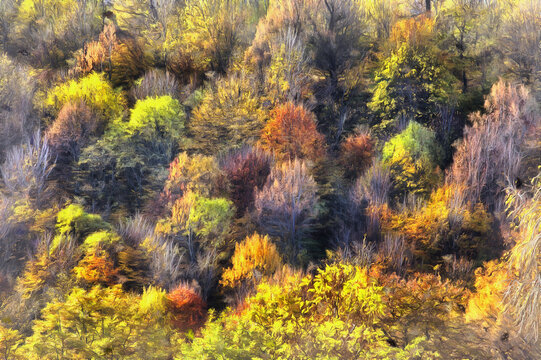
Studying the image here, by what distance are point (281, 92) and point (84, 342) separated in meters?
30.9

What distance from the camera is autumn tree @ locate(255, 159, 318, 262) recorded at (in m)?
34.2

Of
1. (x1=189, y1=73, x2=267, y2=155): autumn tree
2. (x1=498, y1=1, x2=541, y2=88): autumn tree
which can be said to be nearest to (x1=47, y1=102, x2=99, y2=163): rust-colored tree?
(x1=189, y1=73, x2=267, y2=155): autumn tree

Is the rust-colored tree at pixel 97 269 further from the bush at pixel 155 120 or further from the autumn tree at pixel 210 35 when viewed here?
the autumn tree at pixel 210 35

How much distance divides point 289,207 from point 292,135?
26.9 feet

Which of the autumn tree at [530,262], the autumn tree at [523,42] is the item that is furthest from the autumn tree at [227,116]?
the autumn tree at [530,262]

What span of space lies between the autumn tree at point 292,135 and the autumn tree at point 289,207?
4.34 metres

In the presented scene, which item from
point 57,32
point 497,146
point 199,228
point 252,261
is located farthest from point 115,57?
point 497,146

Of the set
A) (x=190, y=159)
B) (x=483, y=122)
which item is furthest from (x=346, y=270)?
(x=483, y=122)

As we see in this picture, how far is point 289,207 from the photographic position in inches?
1378

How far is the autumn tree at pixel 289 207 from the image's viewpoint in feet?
112

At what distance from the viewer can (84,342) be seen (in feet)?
52.5

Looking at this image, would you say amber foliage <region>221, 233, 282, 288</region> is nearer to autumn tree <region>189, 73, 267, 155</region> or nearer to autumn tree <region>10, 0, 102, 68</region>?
autumn tree <region>189, 73, 267, 155</region>

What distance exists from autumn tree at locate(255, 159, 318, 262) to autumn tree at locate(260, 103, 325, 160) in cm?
434

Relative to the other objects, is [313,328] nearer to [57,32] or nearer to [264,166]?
[264,166]
